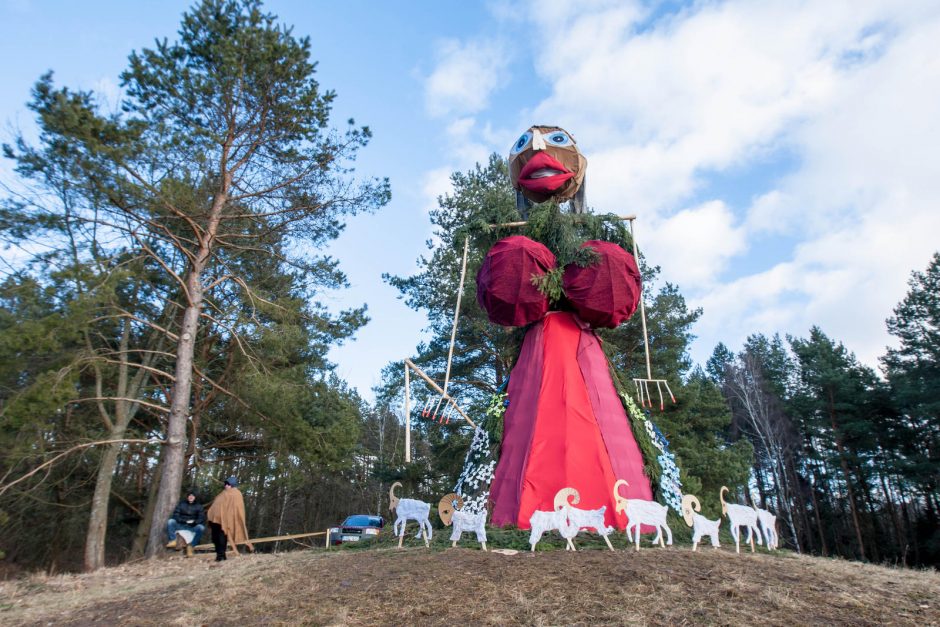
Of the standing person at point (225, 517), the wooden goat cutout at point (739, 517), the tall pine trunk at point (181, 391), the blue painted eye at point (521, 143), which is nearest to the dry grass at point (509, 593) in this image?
the wooden goat cutout at point (739, 517)

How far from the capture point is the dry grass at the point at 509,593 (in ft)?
13.3

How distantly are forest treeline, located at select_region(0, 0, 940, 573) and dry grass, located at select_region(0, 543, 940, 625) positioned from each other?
426 centimetres

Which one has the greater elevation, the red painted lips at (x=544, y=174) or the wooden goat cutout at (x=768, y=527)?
the red painted lips at (x=544, y=174)

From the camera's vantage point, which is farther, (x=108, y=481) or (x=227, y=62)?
(x=108, y=481)

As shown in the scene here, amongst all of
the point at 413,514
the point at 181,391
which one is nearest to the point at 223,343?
the point at 181,391

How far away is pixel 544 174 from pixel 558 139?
686mm

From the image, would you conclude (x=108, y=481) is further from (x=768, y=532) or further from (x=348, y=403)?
(x=768, y=532)

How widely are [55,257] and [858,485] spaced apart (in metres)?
27.5

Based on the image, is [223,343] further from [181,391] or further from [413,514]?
[413,514]

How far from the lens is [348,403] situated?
1323 centimetres

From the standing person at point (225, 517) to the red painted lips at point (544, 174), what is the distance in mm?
6264

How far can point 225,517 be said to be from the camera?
852 centimetres

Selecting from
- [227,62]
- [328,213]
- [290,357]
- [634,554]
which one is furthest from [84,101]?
[634,554]

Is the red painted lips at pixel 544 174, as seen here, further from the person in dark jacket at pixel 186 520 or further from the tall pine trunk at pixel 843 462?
the tall pine trunk at pixel 843 462
